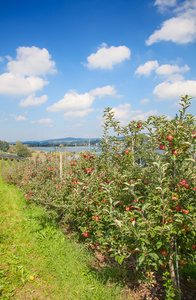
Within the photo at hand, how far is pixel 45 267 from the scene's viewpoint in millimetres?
3178

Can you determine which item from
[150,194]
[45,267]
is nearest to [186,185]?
[150,194]

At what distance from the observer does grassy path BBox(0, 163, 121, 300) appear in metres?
2.65

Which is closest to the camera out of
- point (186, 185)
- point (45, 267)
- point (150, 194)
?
point (186, 185)

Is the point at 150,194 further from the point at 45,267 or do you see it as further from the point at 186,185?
the point at 45,267

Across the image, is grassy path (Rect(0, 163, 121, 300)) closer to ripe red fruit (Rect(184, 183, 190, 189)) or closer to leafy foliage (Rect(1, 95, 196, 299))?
leafy foliage (Rect(1, 95, 196, 299))

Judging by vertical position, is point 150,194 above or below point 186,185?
below

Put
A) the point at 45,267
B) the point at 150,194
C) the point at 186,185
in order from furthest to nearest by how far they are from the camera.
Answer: the point at 45,267 < the point at 150,194 < the point at 186,185

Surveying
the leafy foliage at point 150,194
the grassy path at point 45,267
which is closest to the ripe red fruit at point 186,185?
the leafy foliage at point 150,194

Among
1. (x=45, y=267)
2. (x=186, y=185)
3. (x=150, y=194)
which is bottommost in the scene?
(x=45, y=267)

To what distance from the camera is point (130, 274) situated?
125 inches

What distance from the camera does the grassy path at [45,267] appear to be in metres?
2.65

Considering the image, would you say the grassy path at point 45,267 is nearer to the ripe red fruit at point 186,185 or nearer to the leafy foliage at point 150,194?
the leafy foliage at point 150,194

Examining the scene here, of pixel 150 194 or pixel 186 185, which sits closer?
pixel 186 185

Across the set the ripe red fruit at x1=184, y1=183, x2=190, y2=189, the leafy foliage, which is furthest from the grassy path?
the ripe red fruit at x1=184, y1=183, x2=190, y2=189
